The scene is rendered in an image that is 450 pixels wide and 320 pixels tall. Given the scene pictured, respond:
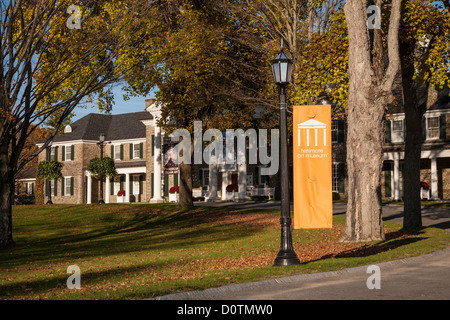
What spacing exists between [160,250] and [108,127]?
42.2 meters

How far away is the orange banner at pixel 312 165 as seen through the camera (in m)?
11.8

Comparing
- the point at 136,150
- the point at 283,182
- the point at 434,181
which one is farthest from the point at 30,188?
the point at 283,182

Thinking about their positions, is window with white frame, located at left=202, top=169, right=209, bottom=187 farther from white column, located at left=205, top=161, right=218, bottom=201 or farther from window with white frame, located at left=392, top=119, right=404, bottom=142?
window with white frame, located at left=392, top=119, right=404, bottom=142

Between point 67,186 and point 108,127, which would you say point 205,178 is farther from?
point 67,186

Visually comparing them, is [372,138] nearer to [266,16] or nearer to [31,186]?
[266,16]

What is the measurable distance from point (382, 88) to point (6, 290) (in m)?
10.8

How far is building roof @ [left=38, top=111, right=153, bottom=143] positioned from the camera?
55.0 m

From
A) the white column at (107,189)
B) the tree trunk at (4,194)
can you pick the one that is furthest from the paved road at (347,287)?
the white column at (107,189)

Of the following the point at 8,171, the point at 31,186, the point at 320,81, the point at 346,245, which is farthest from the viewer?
the point at 31,186

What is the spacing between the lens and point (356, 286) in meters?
9.45

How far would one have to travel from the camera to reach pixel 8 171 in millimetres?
20375

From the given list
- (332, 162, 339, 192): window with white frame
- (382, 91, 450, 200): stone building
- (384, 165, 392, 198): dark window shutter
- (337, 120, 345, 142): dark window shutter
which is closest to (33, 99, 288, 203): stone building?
(332, 162, 339, 192): window with white frame

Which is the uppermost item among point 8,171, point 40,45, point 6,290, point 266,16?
point 266,16
